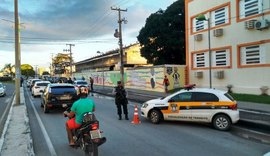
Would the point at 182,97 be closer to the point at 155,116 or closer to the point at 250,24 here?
the point at 155,116

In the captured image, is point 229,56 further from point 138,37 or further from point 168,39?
point 138,37

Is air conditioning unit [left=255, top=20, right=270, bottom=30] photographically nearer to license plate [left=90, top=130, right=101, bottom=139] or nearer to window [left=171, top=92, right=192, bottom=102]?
window [left=171, top=92, right=192, bottom=102]

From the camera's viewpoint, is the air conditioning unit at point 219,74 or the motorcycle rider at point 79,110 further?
the air conditioning unit at point 219,74

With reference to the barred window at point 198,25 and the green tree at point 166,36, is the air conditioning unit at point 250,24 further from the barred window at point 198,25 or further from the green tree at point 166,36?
the green tree at point 166,36

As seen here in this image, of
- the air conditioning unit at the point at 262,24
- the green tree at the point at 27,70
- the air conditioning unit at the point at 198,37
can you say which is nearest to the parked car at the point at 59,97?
the air conditioning unit at the point at 262,24

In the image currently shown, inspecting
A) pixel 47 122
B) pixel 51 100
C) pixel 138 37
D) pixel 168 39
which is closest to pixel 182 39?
pixel 168 39

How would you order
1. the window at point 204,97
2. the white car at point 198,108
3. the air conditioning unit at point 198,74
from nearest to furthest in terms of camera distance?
the white car at point 198,108 → the window at point 204,97 → the air conditioning unit at point 198,74

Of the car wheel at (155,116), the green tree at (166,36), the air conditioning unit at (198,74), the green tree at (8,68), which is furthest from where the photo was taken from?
the green tree at (8,68)

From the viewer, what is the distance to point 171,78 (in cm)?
3381

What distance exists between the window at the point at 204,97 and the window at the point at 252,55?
13.1 meters

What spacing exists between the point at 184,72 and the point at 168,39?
356 inches

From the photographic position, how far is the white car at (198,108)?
12.1 meters

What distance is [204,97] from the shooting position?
12523mm

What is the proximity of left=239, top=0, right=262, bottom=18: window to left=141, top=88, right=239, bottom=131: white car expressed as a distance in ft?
45.7
